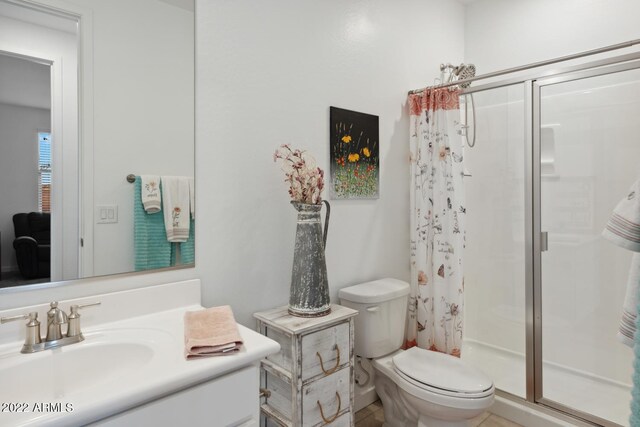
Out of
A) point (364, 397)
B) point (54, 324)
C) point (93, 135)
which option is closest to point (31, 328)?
point (54, 324)

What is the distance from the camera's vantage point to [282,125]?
176 cm

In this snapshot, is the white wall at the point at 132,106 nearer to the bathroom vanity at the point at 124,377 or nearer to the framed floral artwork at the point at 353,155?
the bathroom vanity at the point at 124,377

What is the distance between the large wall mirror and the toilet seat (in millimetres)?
1152

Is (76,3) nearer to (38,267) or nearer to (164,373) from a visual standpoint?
(38,267)

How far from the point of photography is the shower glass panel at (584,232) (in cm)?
214

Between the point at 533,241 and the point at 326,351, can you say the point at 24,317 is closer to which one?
the point at 326,351

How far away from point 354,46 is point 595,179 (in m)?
1.67

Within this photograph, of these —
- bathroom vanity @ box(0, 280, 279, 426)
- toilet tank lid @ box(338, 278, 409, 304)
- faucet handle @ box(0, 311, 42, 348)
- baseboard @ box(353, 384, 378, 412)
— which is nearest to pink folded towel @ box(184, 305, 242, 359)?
bathroom vanity @ box(0, 280, 279, 426)

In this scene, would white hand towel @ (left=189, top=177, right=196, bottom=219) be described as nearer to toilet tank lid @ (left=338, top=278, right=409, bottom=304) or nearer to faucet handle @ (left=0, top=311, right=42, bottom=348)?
faucet handle @ (left=0, top=311, right=42, bottom=348)

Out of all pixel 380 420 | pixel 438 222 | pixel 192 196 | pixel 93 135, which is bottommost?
pixel 380 420

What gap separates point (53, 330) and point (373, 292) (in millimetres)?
1367

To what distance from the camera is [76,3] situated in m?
1.21

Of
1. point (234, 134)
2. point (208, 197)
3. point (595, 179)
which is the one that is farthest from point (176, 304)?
point (595, 179)

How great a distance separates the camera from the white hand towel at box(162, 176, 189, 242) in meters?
1.41
